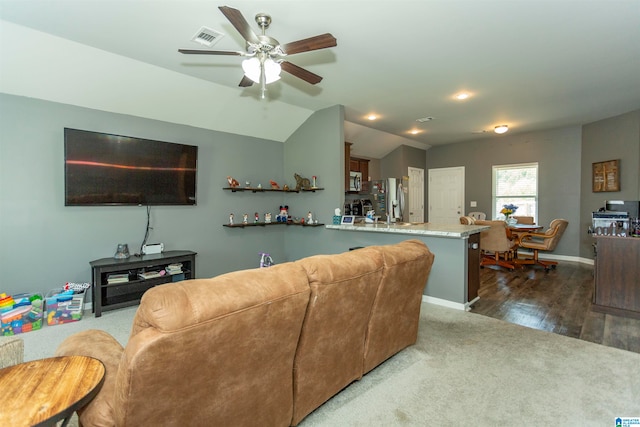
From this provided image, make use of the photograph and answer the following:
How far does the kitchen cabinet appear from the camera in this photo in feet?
10.5

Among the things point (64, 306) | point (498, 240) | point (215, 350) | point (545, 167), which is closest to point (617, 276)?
point (498, 240)

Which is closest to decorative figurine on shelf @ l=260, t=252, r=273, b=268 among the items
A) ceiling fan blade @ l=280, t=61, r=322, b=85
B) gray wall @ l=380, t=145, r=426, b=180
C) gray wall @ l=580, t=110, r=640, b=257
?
ceiling fan blade @ l=280, t=61, r=322, b=85

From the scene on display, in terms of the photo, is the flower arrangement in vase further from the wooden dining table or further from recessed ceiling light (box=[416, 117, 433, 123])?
recessed ceiling light (box=[416, 117, 433, 123])

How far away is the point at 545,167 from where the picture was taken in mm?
6398

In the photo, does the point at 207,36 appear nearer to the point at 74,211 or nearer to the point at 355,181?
the point at 74,211

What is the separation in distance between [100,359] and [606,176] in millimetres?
7464

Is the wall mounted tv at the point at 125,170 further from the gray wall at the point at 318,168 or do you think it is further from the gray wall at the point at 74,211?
the gray wall at the point at 318,168

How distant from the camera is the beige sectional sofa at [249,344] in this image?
3.32 feet

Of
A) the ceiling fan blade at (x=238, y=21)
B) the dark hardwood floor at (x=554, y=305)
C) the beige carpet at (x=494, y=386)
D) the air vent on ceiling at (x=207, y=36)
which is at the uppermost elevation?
the air vent on ceiling at (x=207, y=36)

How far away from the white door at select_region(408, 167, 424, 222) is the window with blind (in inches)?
66.9

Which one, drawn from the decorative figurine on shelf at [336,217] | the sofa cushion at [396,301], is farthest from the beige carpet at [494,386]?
the decorative figurine on shelf at [336,217]

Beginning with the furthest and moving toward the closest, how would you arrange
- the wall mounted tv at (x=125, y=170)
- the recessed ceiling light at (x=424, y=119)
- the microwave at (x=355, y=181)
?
the microwave at (x=355, y=181)
the recessed ceiling light at (x=424, y=119)
the wall mounted tv at (x=125, y=170)

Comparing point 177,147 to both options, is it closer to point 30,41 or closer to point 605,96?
point 30,41

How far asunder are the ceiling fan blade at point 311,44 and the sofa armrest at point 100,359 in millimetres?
2126
